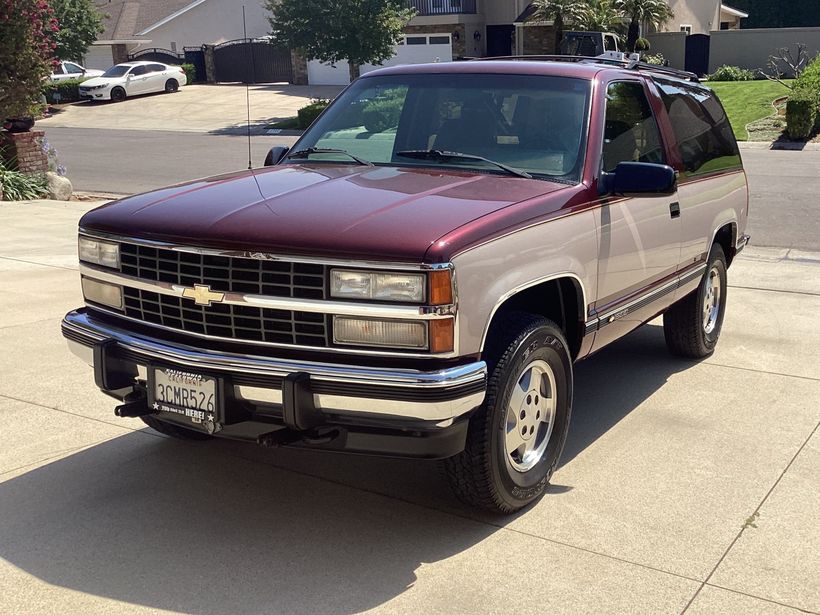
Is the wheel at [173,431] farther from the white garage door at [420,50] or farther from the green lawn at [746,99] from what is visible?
the white garage door at [420,50]

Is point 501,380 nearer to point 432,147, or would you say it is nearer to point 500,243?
point 500,243

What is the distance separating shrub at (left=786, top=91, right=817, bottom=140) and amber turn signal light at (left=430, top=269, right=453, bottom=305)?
2330 cm

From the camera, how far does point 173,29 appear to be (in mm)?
54031

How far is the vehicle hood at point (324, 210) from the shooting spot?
384 centimetres

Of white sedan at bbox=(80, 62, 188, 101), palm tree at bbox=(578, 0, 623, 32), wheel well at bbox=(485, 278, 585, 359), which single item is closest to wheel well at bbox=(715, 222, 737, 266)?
wheel well at bbox=(485, 278, 585, 359)

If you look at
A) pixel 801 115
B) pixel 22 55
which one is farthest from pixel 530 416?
pixel 801 115

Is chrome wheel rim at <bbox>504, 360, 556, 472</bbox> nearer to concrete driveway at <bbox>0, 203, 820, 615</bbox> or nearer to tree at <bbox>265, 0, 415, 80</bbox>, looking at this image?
concrete driveway at <bbox>0, 203, 820, 615</bbox>

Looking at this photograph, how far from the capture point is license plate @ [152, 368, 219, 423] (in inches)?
158

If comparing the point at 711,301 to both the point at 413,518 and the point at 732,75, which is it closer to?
the point at 413,518

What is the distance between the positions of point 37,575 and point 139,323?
114 centimetres

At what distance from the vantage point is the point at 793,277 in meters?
9.70

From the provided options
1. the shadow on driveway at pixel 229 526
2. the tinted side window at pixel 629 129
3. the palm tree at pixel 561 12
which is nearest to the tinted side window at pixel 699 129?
the tinted side window at pixel 629 129

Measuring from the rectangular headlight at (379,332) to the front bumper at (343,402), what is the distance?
104mm

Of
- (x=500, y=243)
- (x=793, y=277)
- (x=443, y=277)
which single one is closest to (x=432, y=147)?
(x=500, y=243)
